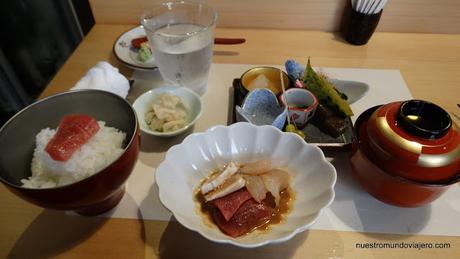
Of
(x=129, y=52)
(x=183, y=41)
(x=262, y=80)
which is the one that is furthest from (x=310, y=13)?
(x=129, y=52)

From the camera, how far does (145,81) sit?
105 cm

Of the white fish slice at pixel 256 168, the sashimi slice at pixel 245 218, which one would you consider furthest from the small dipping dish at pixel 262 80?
the sashimi slice at pixel 245 218

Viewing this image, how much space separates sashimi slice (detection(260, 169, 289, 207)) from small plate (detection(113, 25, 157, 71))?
0.59 meters

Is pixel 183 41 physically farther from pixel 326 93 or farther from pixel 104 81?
pixel 326 93

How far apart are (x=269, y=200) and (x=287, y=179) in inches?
2.6

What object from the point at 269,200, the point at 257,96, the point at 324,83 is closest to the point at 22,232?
the point at 269,200

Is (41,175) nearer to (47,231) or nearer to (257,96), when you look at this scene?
(47,231)

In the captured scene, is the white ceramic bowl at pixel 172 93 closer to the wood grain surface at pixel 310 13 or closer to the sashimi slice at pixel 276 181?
the sashimi slice at pixel 276 181

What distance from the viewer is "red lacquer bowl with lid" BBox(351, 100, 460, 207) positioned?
581mm

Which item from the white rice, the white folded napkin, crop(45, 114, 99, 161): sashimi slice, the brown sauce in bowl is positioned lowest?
the brown sauce in bowl

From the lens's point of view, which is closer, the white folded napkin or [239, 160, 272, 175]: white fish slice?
[239, 160, 272, 175]: white fish slice

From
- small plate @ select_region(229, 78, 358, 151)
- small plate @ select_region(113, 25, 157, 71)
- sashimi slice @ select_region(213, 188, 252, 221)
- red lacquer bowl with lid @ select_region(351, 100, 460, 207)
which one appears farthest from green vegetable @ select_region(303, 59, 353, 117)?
small plate @ select_region(113, 25, 157, 71)

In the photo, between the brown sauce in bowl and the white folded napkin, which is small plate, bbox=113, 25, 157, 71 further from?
the brown sauce in bowl

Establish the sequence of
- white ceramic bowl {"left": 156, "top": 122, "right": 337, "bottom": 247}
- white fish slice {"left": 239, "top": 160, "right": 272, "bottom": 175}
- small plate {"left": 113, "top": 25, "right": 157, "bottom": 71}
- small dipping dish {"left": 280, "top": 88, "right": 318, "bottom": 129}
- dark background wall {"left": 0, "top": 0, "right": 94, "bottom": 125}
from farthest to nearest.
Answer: dark background wall {"left": 0, "top": 0, "right": 94, "bottom": 125} → small plate {"left": 113, "top": 25, "right": 157, "bottom": 71} → small dipping dish {"left": 280, "top": 88, "right": 318, "bottom": 129} → white fish slice {"left": 239, "top": 160, "right": 272, "bottom": 175} → white ceramic bowl {"left": 156, "top": 122, "right": 337, "bottom": 247}
